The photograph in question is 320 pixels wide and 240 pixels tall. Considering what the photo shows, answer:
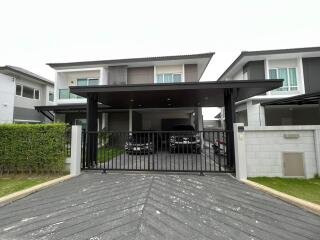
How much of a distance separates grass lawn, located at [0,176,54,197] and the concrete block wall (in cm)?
672

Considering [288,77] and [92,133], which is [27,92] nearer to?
[92,133]

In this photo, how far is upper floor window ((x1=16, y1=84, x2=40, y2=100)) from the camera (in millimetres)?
15153

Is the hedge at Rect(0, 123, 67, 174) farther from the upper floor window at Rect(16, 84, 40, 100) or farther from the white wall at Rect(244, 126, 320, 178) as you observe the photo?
the upper floor window at Rect(16, 84, 40, 100)

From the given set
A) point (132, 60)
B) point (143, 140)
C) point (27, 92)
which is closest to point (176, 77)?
point (132, 60)

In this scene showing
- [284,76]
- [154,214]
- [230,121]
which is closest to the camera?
[154,214]

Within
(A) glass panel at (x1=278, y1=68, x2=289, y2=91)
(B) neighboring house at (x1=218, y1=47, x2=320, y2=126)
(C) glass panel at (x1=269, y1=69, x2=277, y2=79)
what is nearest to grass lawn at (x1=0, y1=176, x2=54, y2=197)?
(B) neighboring house at (x1=218, y1=47, x2=320, y2=126)

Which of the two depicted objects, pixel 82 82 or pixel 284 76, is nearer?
pixel 284 76

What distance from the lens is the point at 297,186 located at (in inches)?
187

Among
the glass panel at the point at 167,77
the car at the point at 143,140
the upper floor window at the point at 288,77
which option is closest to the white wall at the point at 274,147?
the car at the point at 143,140

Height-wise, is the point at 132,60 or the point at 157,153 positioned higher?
the point at 132,60

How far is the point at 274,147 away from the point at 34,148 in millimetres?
8453

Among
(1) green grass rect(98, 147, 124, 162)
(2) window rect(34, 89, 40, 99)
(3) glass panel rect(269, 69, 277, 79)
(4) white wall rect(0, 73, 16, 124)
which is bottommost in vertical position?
(1) green grass rect(98, 147, 124, 162)

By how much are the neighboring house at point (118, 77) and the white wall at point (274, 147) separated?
759cm

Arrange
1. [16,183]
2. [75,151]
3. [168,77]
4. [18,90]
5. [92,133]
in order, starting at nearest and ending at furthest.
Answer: [16,183] < [75,151] < [92,133] < [168,77] < [18,90]
